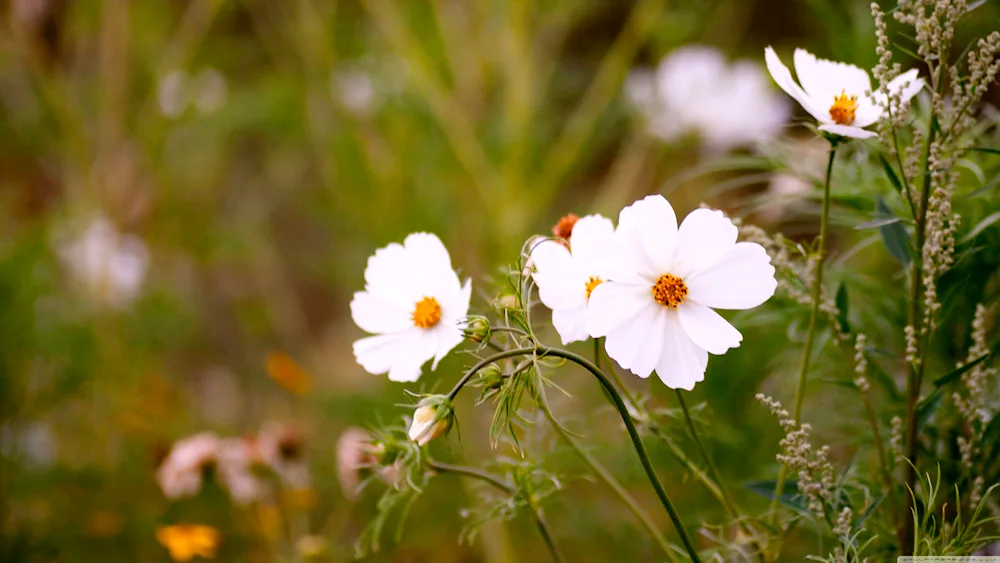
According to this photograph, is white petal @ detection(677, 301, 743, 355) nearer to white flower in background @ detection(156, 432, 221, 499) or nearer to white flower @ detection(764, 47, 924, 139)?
white flower @ detection(764, 47, 924, 139)

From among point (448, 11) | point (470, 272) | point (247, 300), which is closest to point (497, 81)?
point (448, 11)

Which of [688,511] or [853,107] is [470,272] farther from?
[853,107]

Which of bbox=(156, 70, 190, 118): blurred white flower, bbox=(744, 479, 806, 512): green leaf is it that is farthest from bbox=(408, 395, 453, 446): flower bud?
bbox=(156, 70, 190, 118): blurred white flower

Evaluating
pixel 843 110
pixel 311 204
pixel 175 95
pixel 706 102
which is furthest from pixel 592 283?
pixel 311 204

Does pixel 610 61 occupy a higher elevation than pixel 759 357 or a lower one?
higher

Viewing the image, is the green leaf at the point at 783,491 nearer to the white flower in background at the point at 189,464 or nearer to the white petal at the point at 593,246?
the white petal at the point at 593,246

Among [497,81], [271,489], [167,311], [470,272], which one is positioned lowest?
[271,489]
